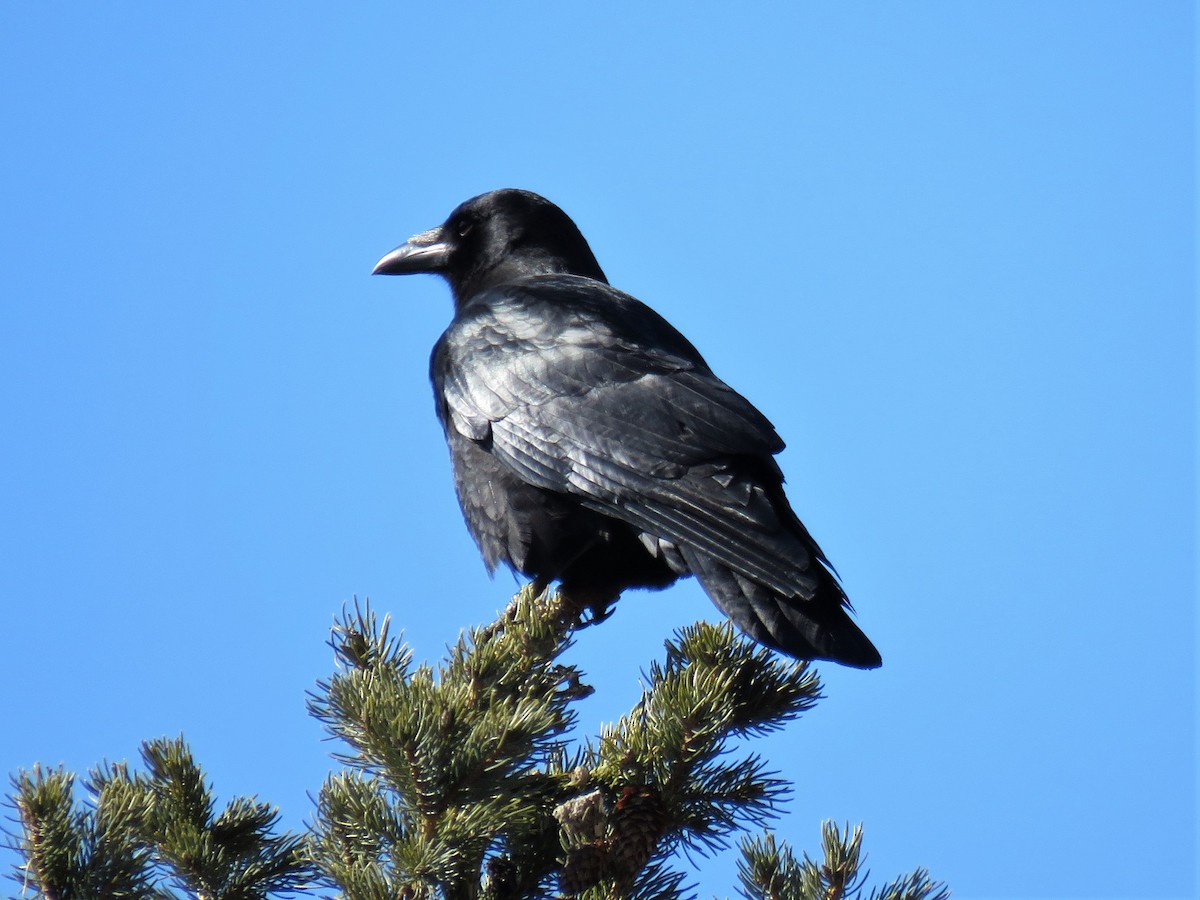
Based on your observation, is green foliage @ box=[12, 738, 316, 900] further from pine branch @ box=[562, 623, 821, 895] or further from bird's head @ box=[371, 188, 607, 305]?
bird's head @ box=[371, 188, 607, 305]

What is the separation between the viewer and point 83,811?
2643 millimetres

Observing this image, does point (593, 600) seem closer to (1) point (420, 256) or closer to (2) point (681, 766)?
(2) point (681, 766)

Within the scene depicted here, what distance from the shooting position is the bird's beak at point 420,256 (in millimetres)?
7395

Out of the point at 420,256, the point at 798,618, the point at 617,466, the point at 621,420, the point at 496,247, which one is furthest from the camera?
the point at 420,256

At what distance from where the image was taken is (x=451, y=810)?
2748mm

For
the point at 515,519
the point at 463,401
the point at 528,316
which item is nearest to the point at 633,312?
the point at 528,316

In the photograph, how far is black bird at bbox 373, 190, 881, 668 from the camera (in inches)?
159

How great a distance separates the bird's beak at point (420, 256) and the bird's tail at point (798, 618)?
3.74 metres

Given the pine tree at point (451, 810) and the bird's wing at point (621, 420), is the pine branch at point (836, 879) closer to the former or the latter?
the pine tree at point (451, 810)

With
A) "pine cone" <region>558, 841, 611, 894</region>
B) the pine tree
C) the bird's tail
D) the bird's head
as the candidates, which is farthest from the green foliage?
the bird's head

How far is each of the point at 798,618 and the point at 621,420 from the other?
1362 mm

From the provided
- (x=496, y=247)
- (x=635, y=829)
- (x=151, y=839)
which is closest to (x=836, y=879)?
(x=635, y=829)

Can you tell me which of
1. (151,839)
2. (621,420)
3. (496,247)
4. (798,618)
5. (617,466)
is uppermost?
(496,247)

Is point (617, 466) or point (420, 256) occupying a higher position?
point (420, 256)
